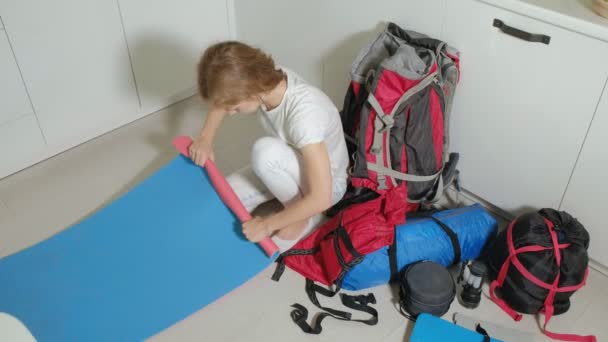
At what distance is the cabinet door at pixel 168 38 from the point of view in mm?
2199

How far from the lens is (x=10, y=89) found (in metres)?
1.94

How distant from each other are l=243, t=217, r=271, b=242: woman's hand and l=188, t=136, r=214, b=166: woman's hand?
0.96ft

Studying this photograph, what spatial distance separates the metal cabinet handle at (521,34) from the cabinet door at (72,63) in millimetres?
1353

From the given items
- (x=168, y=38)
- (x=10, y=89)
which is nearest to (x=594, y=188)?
(x=168, y=38)

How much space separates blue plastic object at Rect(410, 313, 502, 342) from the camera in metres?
1.49

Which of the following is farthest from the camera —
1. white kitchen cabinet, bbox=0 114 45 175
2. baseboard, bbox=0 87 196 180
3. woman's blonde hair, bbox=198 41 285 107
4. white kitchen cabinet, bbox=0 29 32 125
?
baseboard, bbox=0 87 196 180

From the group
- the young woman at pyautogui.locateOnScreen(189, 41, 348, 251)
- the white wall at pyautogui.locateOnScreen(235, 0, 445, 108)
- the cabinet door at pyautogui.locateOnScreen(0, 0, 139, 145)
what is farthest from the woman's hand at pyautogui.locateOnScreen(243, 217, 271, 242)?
the cabinet door at pyautogui.locateOnScreen(0, 0, 139, 145)

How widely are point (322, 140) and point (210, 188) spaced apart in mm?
410

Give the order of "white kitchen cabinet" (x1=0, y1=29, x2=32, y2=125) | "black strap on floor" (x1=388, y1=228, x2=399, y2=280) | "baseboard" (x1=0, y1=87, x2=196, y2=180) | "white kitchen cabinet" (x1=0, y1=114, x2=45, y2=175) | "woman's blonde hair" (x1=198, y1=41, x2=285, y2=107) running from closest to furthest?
"woman's blonde hair" (x1=198, y1=41, x2=285, y2=107)
"black strap on floor" (x1=388, y1=228, x2=399, y2=280)
"white kitchen cabinet" (x1=0, y1=29, x2=32, y2=125)
"white kitchen cabinet" (x1=0, y1=114, x2=45, y2=175)
"baseboard" (x1=0, y1=87, x2=196, y2=180)

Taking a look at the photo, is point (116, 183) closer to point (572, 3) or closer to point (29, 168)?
point (29, 168)

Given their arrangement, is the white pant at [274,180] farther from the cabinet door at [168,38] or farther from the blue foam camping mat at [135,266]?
the cabinet door at [168,38]

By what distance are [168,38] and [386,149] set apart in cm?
112

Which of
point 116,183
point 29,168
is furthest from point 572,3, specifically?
point 29,168

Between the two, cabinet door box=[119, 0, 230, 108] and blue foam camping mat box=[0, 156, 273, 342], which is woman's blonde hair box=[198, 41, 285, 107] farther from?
cabinet door box=[119, 0, 230, 108]
